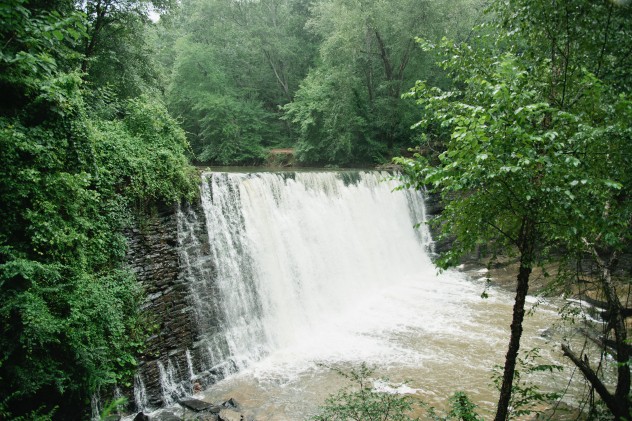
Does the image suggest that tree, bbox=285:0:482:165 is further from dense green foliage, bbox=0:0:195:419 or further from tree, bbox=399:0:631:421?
dense green foliage, bbox=0:0:195:419

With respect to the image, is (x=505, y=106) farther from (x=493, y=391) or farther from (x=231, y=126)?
(x=231, y=126)

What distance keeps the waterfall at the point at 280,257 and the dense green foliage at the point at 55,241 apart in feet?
6.12

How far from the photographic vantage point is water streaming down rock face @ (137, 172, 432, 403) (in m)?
7.59

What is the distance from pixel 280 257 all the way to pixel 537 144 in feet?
24.4

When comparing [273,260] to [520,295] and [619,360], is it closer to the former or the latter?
[520,295]

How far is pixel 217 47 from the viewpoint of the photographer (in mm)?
26594

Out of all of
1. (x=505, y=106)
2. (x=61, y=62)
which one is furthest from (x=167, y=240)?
(x=505, y=106)

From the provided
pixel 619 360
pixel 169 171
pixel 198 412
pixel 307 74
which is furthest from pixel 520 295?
pixel 307 74

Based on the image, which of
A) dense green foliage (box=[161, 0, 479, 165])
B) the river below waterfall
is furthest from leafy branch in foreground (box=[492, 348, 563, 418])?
dense green foliage (box=[161, 0, 479, 165])

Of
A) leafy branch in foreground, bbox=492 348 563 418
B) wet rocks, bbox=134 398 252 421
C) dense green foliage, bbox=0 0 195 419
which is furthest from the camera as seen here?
wet rocks, bbox=134 398 252 421

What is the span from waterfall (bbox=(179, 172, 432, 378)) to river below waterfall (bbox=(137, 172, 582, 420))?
0.03 m

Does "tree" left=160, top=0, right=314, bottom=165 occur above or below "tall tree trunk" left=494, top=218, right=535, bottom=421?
above

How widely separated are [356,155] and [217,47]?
523 inches

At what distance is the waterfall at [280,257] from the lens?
7781 millimetres
